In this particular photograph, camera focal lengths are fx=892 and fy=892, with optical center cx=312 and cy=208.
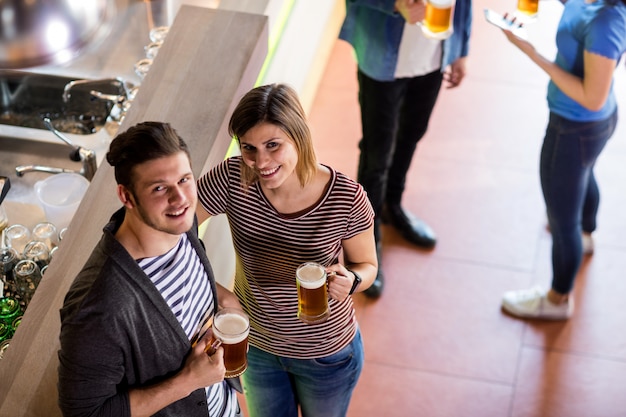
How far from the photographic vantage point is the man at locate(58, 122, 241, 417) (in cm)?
187

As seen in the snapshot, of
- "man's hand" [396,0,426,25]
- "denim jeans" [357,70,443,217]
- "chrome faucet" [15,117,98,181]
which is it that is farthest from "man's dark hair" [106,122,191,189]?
"denim jeans" [357,70,443,217]

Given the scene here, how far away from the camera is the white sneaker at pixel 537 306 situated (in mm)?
3998

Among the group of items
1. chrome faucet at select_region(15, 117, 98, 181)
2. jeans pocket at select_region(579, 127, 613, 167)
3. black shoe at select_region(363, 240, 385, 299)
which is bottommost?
black shoe at select_region(363, 240, 385, 299)

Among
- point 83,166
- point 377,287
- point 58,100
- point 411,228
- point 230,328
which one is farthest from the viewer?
point 411,228

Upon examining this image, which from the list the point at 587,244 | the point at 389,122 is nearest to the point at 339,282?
the point at 389,122

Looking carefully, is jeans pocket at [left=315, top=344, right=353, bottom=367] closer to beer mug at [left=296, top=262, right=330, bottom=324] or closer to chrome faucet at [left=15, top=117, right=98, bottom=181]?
beer mug at [left=296, top=262, right=330, bottom=324]

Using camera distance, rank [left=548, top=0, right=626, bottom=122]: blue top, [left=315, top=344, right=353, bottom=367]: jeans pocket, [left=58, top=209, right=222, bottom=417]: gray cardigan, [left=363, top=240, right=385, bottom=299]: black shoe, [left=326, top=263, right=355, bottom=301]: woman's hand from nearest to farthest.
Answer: [left=58, top=209, right=222, bottom=417]: gray cardigan
[left=326, top=263, right=355, bottom=301]: woman's hand
[left=315, top=344, right=353, bottom=367]: jeans pocket
[left=548, top=0, right=626, bottom=122]: blue top
[left=363, top=240, right=385, bottom=299]: black shoe

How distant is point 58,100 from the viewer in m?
3.74

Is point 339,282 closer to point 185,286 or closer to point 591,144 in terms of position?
point 185,286

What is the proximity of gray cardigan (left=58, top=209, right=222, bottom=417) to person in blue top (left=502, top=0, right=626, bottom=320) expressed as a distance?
183 centimetres

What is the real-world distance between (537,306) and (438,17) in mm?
1439

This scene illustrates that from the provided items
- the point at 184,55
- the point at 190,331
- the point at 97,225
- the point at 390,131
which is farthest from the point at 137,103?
the point at 390,131

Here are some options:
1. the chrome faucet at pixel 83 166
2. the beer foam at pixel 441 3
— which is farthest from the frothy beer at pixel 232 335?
the beer foam at pixel 441 3

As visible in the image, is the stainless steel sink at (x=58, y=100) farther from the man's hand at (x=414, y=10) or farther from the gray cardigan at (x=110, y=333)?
the gray cardigan at (x=110, y=333)
